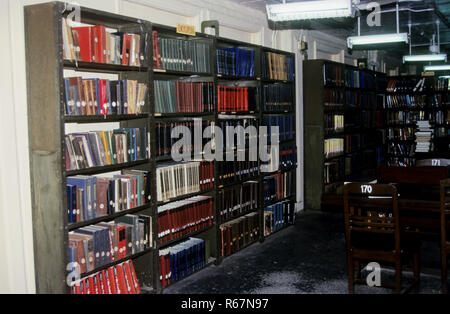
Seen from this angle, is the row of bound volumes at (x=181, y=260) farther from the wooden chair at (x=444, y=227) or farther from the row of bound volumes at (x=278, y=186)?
the wooden chair at (x=444, y=227)

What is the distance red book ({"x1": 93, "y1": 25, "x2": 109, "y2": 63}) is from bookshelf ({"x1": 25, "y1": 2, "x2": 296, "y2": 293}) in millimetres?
100

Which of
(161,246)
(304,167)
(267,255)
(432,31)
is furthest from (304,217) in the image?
(432,31)

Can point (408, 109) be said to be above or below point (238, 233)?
above

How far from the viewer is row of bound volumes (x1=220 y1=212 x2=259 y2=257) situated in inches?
202

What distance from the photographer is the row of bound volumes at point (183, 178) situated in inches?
166

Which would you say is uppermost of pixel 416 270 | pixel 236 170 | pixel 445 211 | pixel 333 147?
pixel 333 147

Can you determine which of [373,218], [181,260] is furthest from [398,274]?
[181,260]

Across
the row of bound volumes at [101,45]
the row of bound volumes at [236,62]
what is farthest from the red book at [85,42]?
the row of bound volumes at [236,62]

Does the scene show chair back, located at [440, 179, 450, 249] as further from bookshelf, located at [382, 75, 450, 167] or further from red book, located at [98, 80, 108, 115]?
bookshelf, located at [382, 75, 450, 167]

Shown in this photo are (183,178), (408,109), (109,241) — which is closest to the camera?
(109,241)

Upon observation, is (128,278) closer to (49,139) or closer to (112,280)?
(112,280)

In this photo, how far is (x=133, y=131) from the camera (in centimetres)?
388

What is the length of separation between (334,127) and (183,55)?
12.7 feet

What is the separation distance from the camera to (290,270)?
477 centimetres
